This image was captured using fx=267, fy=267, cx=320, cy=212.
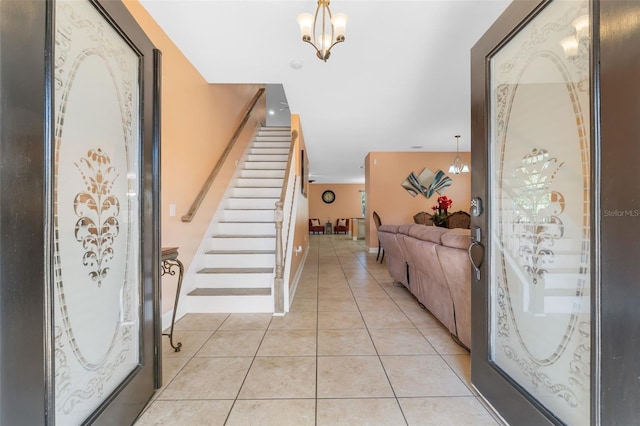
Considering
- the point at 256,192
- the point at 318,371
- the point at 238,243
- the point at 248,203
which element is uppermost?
the point at 256,192

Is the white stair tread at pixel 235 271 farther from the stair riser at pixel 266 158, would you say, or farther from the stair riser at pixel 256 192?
the stair riser at pixel 266 158

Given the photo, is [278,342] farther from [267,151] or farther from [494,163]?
[267,151]

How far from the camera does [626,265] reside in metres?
0.78

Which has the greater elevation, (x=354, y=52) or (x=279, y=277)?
(x=354, y=52)

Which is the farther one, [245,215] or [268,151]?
[268,151]

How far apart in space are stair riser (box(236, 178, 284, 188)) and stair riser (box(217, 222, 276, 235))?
1.11 m

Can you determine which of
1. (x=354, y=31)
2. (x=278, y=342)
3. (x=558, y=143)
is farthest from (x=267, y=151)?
(x=558, y=143)

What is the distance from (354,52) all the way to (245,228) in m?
2.58

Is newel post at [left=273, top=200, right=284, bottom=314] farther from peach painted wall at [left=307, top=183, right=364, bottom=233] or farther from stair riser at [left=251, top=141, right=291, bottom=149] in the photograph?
peach painted wall at [left=307, top=183, right=364, bottom=233]

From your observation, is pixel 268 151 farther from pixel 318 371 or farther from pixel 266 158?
pixel 318 371

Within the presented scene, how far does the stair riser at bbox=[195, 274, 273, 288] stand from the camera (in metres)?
3.04

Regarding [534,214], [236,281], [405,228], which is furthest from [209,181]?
[534,214]

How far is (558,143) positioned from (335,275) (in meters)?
3.72

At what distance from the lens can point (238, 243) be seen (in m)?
3.54
